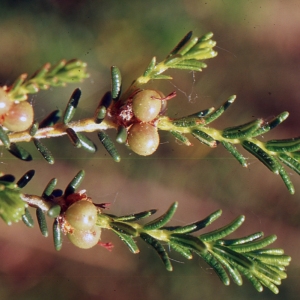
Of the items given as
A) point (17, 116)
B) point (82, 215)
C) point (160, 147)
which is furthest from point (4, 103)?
point (160, 147)

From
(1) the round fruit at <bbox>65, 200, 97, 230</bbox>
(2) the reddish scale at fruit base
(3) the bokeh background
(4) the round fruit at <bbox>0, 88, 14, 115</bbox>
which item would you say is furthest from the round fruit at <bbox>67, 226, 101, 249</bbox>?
(3) the bokeh background

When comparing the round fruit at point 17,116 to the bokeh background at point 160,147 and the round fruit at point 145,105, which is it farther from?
the bokeh background at point 160,147

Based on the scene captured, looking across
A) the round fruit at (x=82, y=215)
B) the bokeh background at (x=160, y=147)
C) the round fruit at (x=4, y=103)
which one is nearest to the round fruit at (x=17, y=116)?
the round fruit at (x=4, y=103)

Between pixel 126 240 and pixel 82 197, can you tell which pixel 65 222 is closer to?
pixel 82 197

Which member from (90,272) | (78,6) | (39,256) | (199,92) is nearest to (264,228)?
(199,92)

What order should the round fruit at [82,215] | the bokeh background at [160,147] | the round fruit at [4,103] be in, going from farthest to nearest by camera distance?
the bokeh background at [160,147]
the round fruit at [82,215]
the round fruit at [4,103]

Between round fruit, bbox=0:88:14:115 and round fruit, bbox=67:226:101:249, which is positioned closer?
round fruit, bbox=0:88:14:115

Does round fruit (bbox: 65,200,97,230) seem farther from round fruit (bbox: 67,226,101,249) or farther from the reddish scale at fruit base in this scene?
the reddish scale at fruit base
